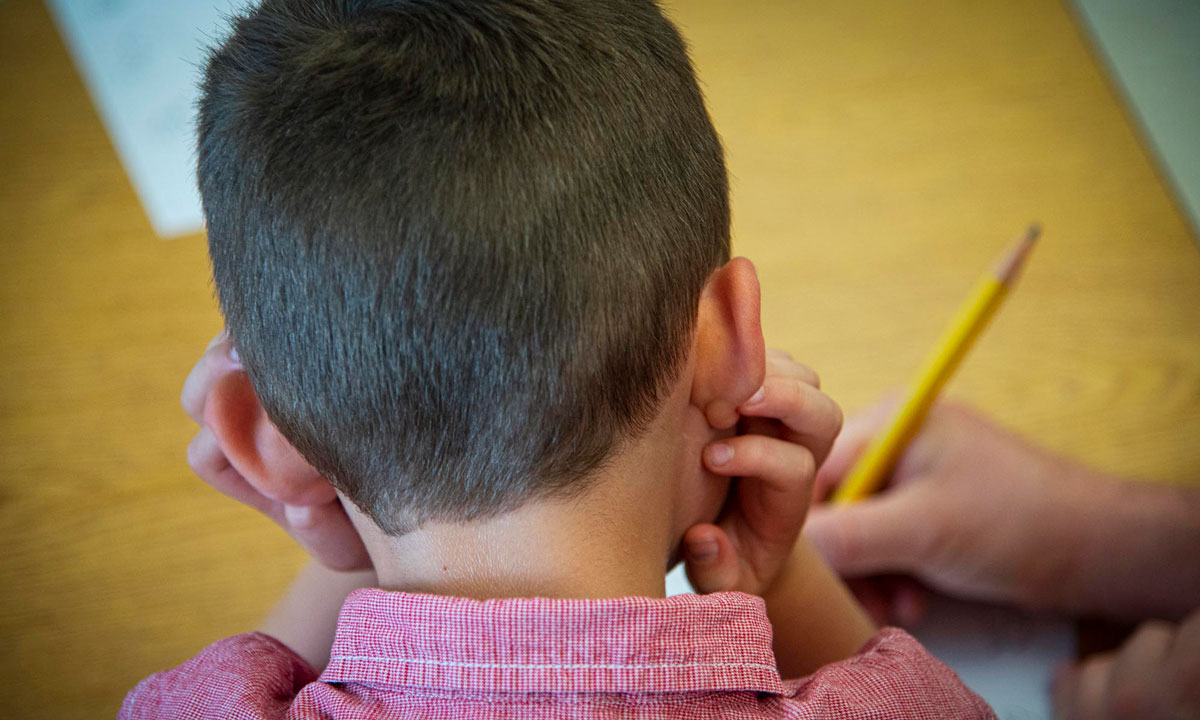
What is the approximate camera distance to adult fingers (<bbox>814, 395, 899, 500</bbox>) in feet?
1.93

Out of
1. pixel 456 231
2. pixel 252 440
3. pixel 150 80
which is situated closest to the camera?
pixel 456 231

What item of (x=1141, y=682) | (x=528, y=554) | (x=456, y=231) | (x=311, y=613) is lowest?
(x=1141, y=682)

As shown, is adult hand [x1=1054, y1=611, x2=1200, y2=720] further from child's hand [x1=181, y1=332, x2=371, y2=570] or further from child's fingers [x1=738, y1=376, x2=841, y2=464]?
child's hand [x1=181, y1=332, x2=371, y2=570]

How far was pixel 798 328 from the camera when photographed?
2.03 feet

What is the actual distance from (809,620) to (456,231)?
32 centimetres

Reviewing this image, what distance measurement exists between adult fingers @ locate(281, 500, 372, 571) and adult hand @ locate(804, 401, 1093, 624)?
0.26 metres

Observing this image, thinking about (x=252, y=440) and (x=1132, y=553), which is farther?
(x=1132, y=553)

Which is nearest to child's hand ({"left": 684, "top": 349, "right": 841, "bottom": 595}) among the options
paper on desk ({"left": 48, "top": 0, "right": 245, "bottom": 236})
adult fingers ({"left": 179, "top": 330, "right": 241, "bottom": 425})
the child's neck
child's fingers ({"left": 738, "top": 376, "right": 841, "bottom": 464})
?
child's fingers ({"left": 738, "top": 376, "right": 841, "bottom": 464})

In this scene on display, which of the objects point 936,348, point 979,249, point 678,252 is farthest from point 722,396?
point 979,249

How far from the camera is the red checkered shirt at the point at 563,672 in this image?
0.34 metres

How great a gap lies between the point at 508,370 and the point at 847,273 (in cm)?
37

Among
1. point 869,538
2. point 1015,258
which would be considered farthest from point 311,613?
point 1015,258

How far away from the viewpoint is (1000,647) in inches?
21.3

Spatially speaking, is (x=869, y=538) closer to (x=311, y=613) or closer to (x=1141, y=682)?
(x=1141, y=682)
